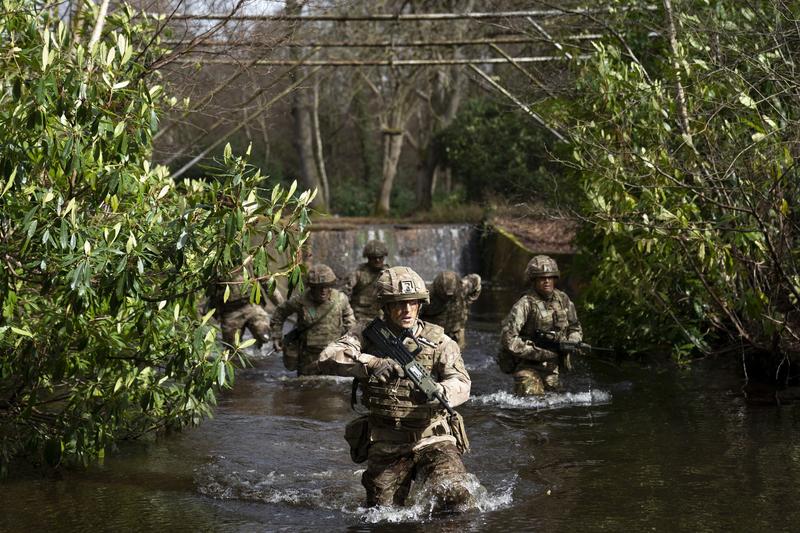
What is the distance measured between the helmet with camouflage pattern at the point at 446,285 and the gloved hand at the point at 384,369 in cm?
598

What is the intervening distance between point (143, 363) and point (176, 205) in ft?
3.86

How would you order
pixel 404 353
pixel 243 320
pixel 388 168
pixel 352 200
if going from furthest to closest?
pixel 352 200
pixel 388 168
pixel 243 320
pixel 404 353

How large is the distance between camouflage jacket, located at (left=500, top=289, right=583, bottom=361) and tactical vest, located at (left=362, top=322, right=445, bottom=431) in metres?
3.85

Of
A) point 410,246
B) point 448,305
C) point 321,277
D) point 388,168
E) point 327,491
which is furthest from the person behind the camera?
point 388,168

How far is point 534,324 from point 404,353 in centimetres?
446

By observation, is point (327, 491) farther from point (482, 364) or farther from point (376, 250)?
point (482, 364)

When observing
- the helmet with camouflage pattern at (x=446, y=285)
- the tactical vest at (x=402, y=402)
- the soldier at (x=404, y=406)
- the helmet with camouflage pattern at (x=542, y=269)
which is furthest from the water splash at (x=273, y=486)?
the helmet with camouflage pattern at (x=446, y=285)

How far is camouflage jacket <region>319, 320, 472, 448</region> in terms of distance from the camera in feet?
21.6

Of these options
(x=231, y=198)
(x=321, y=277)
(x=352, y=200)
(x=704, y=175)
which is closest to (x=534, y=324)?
(x=704, y=175)

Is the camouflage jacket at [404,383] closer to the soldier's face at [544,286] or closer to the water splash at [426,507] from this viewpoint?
the water splash at [426,507]

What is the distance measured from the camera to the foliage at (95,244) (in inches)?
255

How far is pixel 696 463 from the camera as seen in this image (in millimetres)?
8117

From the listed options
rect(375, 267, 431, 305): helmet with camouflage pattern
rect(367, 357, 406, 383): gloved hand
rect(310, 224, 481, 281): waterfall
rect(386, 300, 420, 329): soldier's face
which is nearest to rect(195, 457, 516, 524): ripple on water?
rect(367, 357, 406, 383): gloved hand

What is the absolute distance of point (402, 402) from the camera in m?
6.61
